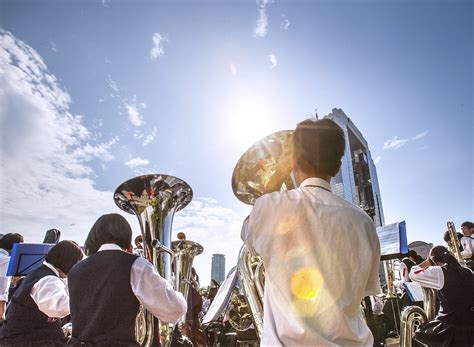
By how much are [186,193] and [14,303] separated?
1.92 meters

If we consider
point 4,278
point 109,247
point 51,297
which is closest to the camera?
point 109,247

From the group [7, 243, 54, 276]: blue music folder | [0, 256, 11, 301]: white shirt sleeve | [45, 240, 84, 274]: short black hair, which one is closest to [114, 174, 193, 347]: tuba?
[45, 240, 84, 274]: short black hair

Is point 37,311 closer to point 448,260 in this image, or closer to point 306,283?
point 306,283

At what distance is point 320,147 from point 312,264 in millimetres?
490

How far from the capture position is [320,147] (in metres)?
1.30

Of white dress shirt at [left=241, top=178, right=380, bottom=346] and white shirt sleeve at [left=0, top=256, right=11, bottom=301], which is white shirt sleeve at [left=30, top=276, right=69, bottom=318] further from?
white dress shirt at [left=241, top=178, right=380, bottom=346]

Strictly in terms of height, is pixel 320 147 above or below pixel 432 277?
above

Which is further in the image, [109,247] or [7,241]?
[7,241]

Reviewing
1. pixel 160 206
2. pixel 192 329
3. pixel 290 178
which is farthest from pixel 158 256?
pixel 192 329

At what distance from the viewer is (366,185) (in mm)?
26484

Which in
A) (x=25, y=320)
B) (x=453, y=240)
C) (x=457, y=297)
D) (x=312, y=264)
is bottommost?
(x=25, y=320)

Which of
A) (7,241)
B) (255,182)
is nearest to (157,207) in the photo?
(255,182)

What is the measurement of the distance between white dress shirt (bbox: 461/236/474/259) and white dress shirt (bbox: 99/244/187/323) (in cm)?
575

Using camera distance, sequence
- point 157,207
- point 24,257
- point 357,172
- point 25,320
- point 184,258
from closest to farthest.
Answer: point 25,320
point 157,207
point 24,257
point 184,258
point 357,172
